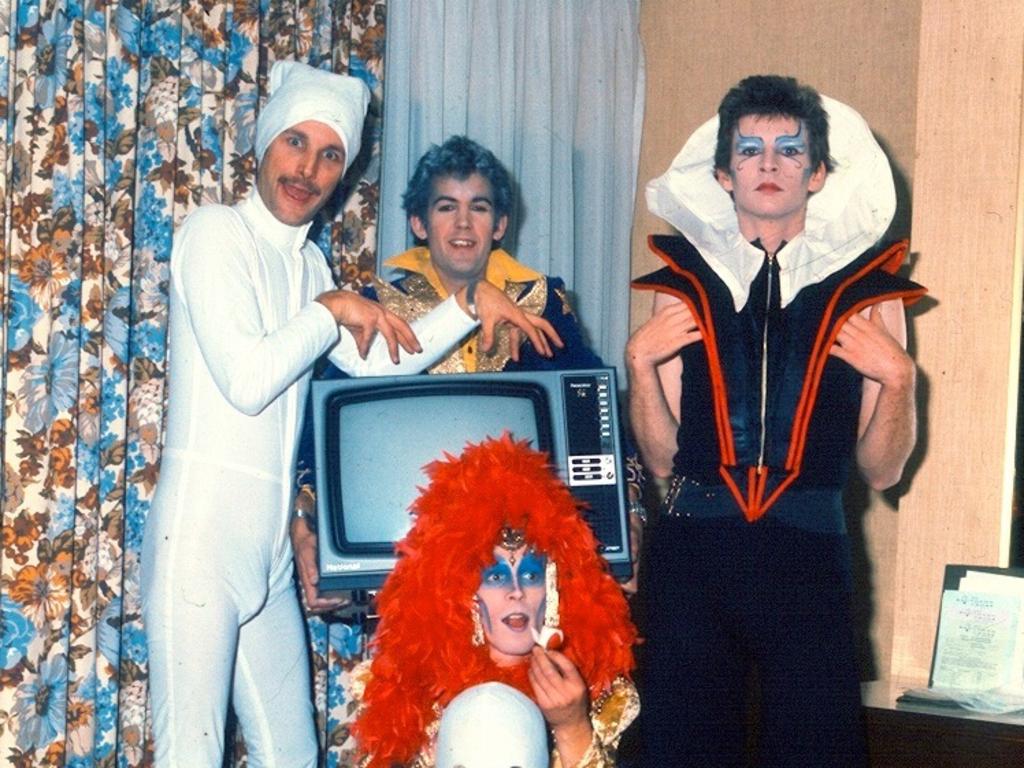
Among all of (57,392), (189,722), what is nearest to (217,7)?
A: (57,392)

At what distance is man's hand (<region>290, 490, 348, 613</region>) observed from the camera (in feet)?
7.30

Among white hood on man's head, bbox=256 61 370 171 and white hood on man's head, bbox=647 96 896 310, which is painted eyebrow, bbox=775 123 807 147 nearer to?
white hood on man's head, bbox=647 96 896 310

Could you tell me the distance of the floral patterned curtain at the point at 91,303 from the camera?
2.49 m

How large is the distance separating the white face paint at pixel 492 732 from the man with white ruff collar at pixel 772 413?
0.35m

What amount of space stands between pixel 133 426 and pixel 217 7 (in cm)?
85

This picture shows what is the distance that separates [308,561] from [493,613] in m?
0.46

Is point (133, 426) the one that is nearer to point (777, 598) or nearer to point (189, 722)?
point (189, 722)

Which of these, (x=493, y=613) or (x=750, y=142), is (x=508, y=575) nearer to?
(x=493, y=613)

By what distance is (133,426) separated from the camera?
266 centimetres

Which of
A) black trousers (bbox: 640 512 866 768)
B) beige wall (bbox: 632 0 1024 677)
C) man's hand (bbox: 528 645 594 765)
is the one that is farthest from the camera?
beige wall (bbox: 632 0 1024 677)

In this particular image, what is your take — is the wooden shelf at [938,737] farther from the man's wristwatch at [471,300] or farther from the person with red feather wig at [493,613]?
the man's wristwatch at [471,300]

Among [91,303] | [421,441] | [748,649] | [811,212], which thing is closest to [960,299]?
[811,212]

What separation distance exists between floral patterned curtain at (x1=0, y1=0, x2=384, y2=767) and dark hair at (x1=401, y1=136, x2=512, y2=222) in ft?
1.36

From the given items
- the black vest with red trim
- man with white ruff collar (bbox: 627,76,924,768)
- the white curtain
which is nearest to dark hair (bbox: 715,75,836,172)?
man with white ruff collar (bbox: 627,76,924,768)
